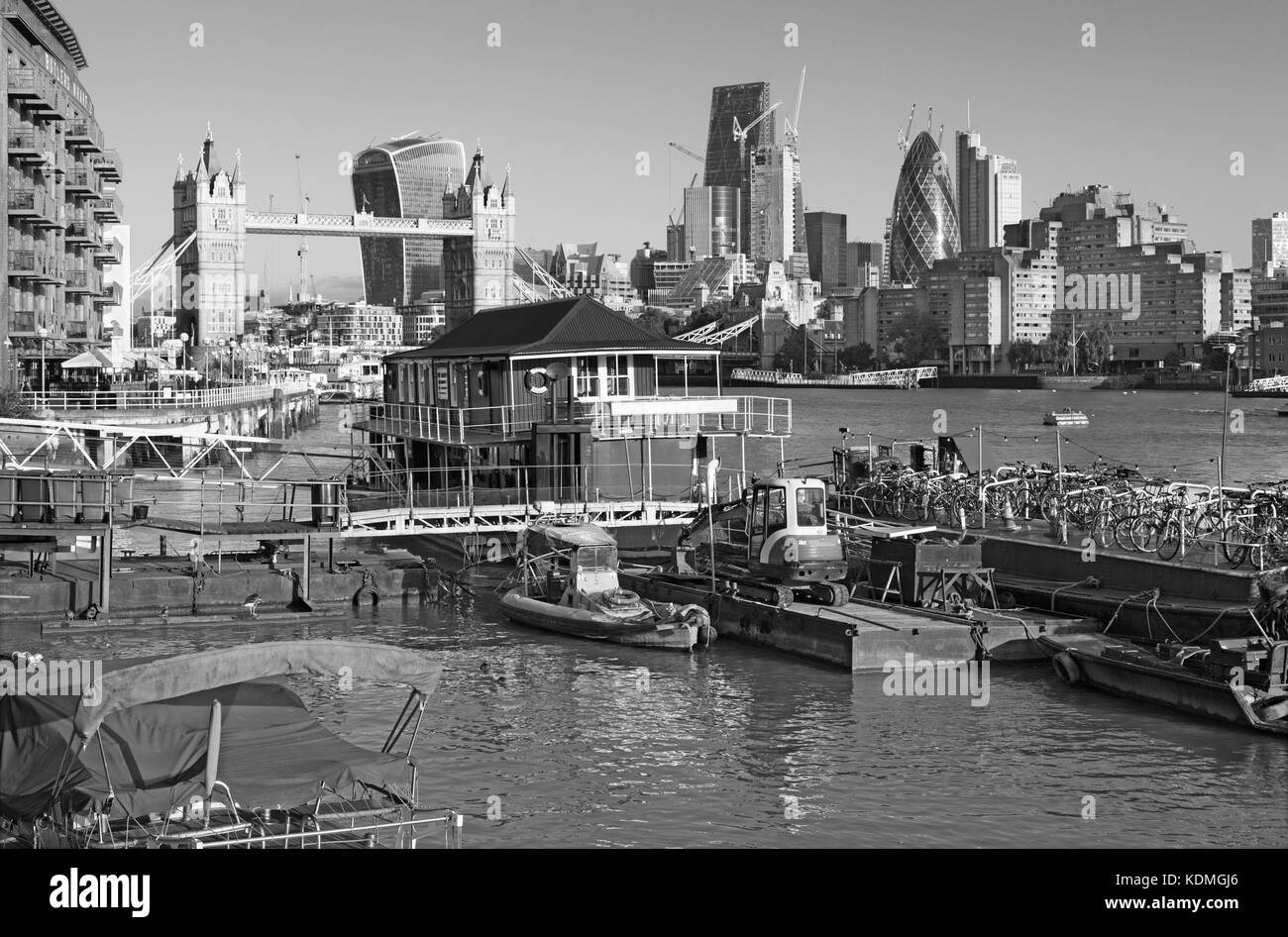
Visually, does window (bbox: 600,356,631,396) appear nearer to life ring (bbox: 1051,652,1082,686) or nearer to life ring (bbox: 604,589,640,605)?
life ring (bbox: 604,589,640,605)

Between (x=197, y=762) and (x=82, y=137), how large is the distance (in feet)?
290

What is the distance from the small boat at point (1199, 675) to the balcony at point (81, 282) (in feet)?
258

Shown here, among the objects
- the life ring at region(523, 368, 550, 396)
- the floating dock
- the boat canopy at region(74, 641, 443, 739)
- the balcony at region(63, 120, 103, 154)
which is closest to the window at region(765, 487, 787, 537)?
the floating dock

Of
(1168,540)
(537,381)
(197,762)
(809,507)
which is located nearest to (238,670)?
(197,762)

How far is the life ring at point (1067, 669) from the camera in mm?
26875

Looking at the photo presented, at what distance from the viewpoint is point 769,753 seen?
23.3 m

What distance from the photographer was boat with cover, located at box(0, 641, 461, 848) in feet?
47.8

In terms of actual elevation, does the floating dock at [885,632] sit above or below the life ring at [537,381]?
below

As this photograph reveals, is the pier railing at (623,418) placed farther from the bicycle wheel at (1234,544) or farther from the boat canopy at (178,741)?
the boat canopy at (178,741)

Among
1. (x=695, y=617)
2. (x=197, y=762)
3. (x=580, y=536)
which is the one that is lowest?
(x=695, y=617)

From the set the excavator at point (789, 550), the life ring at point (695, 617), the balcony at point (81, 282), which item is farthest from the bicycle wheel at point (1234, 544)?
the balcony at point (81, 282)

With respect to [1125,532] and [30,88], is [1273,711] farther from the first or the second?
[30,88]

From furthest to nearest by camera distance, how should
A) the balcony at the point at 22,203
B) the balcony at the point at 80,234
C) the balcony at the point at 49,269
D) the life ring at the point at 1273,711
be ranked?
the balcony at the point at 80,234 → the balcony at the point at 49,269 → the balcony at the point at 22,203 → the life ring at the point at 1273,711

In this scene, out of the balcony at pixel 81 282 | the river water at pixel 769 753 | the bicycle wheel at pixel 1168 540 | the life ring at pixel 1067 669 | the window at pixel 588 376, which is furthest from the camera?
the balcony at pixel 81 282
